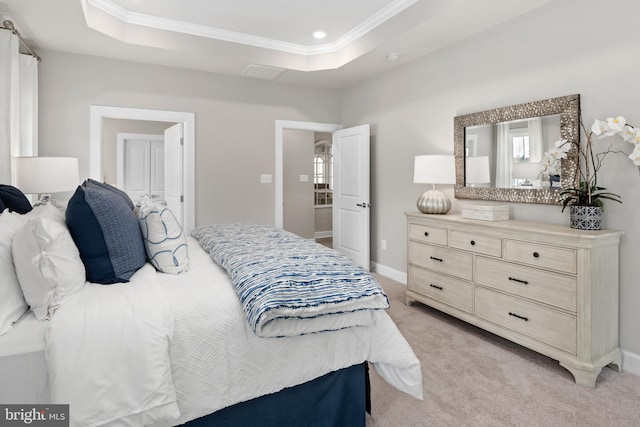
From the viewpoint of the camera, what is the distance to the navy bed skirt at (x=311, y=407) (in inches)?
58.7

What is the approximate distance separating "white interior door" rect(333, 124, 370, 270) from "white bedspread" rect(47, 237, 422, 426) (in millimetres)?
2983

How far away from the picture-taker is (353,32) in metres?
3.88

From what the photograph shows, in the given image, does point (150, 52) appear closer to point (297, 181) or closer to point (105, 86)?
point (105, 86)

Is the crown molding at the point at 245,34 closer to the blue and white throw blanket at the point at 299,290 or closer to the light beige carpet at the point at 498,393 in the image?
the blue and white throw blanket at the point at 299,290

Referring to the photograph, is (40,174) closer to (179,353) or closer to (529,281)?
(179,353)

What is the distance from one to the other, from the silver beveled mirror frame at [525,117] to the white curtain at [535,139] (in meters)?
0.05

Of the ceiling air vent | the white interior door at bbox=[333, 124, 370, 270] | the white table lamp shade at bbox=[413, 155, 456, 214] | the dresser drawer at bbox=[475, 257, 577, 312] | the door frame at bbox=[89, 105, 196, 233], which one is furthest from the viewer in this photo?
the white interior door at bbox=[333, 124, 370, 270]

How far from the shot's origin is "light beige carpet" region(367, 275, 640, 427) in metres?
1.85

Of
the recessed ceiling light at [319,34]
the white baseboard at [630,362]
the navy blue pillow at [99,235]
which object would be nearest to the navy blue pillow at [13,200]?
the navy blue pillow at [99,235]

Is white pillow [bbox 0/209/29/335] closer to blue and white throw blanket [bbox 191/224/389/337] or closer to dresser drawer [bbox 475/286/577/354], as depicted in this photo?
blue and white throw blanket [bbox 191/224/389/337]

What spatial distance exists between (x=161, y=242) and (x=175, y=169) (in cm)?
303

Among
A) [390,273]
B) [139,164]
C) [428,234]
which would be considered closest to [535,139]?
[428,234]

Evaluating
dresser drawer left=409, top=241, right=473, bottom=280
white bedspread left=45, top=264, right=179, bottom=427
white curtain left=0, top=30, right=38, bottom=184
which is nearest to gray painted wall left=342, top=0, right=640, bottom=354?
dresser drawer left=409, top=241, right=473, bottom=280

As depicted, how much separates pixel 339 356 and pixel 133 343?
0.82 metres
